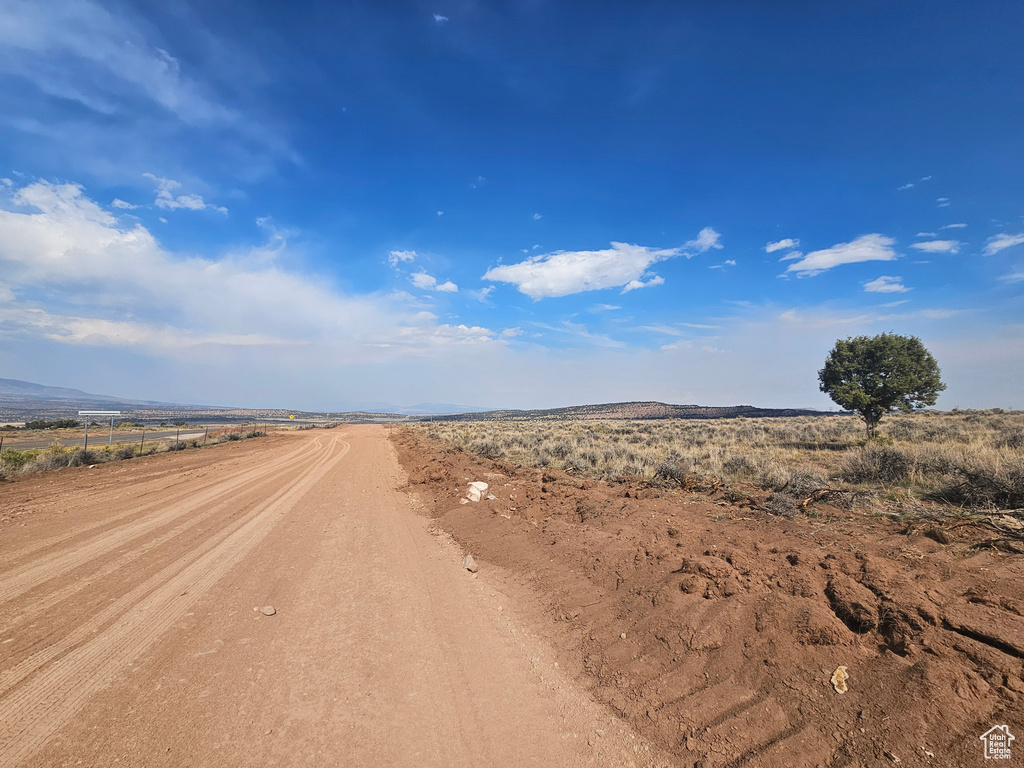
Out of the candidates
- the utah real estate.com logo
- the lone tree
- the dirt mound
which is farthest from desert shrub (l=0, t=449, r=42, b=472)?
the lone tree

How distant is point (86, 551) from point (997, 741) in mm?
10977

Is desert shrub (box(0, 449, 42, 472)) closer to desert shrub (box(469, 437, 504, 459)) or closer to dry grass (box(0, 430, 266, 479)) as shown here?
dry grass (box(0, 430, 266, 479))

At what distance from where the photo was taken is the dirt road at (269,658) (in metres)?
3.07

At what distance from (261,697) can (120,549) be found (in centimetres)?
562

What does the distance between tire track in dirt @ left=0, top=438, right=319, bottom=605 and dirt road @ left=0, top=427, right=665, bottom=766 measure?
4cm

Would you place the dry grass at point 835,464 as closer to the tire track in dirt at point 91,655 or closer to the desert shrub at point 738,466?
the desert shrub at point 738,466

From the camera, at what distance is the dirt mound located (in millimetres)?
2865

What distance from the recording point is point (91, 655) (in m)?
4.04

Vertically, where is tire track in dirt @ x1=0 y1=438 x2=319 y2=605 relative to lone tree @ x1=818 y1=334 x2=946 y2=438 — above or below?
below

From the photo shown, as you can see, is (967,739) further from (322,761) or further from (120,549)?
(120,549)

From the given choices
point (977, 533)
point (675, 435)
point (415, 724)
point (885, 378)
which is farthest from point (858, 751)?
Answer: point (885, 378)

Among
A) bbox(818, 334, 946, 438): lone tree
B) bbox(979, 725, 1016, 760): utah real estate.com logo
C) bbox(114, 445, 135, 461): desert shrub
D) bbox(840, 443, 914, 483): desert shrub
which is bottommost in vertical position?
bbox(114, 445, 135, 461): desert shrub

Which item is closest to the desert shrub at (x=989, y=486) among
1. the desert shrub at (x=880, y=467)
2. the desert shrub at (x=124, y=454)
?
the desert shrub at (x=880, y=467)

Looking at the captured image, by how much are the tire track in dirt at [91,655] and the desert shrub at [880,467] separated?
13316 millimetres
